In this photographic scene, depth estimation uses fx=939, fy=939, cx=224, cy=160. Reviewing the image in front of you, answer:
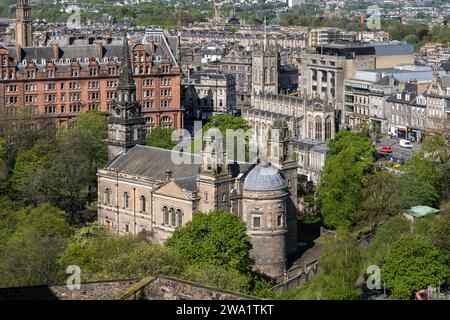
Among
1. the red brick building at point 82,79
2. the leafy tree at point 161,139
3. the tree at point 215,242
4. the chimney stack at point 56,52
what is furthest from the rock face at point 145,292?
the chimney stack at point 56,52

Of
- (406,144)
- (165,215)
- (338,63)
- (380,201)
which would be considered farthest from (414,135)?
(165,215)

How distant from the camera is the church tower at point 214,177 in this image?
192 ft

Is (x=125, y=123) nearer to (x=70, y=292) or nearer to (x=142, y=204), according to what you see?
(x=142, y=204)

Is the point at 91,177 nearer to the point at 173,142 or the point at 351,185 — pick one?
the point at 173,142

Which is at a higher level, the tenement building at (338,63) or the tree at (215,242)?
the tenement building at (338,63)

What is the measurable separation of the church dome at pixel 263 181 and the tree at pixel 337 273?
6.48 m

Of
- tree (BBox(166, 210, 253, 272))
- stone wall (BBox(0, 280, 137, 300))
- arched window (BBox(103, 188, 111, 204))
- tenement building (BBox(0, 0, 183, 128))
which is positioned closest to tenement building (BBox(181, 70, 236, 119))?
tenement building (BBox(0, 0, 183, 128))

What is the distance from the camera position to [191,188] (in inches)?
2355

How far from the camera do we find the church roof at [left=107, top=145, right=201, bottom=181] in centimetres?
6244

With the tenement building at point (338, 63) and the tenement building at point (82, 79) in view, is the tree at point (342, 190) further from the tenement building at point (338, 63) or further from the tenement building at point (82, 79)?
the tenement building at point (338, 63)

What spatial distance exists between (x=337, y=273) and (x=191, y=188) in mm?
14069

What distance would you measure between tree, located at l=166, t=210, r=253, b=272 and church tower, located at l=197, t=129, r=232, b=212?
3737mm

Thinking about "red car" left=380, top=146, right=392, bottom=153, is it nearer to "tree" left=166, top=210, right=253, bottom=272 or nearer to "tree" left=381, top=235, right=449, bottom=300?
"tree" left=166, top=210, right=253, bottom=272
